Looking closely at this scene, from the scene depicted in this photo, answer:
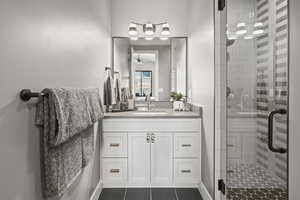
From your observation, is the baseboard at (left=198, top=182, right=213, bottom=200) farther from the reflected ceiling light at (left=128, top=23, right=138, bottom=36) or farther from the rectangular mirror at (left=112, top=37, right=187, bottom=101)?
the reflected ceiling light at (left=128, top=23, right=138, bottom=36)

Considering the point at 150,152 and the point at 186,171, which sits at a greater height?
the point at 150,152

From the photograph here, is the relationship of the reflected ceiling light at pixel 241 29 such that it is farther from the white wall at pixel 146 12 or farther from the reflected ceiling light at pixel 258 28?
the white wall at pixel 146 12

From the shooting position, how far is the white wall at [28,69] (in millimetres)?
963

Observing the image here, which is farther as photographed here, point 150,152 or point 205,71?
point 150,152

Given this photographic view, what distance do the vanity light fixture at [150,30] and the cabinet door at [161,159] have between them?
4.80 ft

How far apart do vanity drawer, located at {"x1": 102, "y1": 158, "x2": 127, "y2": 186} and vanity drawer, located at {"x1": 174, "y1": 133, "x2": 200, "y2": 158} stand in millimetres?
655

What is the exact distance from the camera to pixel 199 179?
2910mm

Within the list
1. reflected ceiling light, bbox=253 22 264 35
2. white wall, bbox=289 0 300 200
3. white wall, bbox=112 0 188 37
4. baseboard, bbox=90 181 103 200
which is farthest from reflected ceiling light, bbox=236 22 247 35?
baseboard, bbox=90 181 103 200

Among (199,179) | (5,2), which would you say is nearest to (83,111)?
(5,2)

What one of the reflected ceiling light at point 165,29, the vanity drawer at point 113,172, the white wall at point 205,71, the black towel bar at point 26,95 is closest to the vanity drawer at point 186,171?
the white wall at point 205,71

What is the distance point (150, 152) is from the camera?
292 centimetres

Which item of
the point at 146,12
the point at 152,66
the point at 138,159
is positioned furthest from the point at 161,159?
the point at 146,12

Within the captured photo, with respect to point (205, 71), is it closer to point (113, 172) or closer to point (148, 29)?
point (148, 29)

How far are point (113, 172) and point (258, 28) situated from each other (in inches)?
84.5
